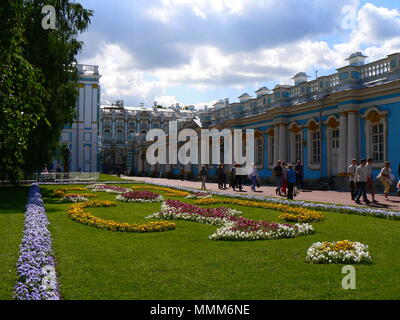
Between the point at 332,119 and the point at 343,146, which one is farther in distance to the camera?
the point at 332,119

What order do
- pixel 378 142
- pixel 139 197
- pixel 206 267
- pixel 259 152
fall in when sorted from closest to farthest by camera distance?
pixel 206 267 < pixel 139 197 < pixel 378 142 < pixel 259 152

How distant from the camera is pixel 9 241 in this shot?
7805 mm

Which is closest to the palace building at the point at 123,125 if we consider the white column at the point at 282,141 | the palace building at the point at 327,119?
the palace building at the point at 327,119

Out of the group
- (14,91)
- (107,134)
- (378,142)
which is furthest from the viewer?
(107,134)


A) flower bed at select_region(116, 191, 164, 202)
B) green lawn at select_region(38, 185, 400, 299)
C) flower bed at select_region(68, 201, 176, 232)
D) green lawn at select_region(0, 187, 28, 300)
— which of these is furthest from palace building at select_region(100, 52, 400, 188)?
green lawn at select_region(0, 187, 28, 300)

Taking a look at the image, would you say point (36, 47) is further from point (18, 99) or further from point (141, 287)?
point (141, 287)

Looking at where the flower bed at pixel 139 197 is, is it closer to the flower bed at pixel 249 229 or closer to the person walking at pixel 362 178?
the flower bed at pixel 249 229

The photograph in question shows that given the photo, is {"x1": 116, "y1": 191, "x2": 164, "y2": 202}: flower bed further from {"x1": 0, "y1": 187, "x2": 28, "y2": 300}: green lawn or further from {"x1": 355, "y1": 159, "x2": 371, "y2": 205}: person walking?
{"x1": 355, "y1": 159, "x2": 371, "y2": 205}: person walking

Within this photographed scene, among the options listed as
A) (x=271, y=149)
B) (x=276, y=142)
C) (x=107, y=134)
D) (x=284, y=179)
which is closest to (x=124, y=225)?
(x=284, y=179)

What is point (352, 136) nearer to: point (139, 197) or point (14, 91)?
point (139, 197)

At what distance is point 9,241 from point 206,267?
13.0 feet

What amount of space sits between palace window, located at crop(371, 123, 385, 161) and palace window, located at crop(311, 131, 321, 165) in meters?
4.56

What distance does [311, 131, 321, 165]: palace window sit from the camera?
26375mm
